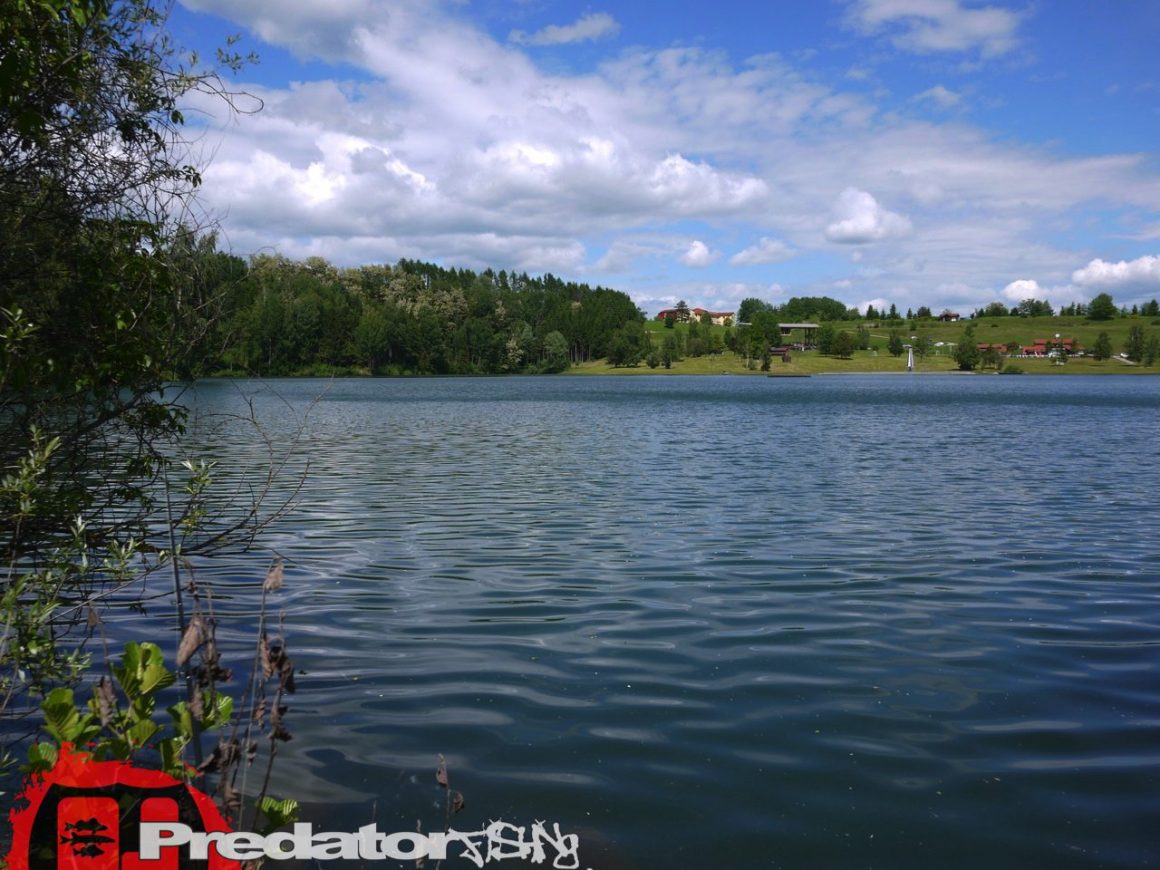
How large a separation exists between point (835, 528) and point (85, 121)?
1591 cm

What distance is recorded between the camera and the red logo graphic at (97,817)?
13.4ft

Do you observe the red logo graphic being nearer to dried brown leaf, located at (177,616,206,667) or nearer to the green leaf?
the green leaf

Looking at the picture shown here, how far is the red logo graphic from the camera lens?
4.09 metres

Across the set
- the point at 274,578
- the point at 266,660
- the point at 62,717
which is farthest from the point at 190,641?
the point at 62,717

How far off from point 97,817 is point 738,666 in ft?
25.2

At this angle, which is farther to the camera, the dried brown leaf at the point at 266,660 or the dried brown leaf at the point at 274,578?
the dried brown leaf at the point at 274,578

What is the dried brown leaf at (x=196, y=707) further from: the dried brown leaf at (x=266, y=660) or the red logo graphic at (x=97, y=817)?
the red logo graphic at (x=97, y=817)

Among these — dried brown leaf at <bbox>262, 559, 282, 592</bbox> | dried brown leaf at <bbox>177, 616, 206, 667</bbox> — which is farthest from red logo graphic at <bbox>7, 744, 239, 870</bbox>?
dried brown leaf at <bbox>262, 559, 282, 592</bbox>

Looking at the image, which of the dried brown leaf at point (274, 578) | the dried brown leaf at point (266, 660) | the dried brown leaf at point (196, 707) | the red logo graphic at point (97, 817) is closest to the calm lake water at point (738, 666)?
the red logo graphic at point (97, 817)

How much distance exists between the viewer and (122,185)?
28.6ft

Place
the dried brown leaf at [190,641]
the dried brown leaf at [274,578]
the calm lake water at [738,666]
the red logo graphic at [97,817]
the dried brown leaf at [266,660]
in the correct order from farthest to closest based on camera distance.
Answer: the calm lake water at [738,666]
the red logo graphic at [97,817]
the dried brown leaf at [274,578]
the dried brown leaf at [266,660]
the dried brown leaf at [190,641]

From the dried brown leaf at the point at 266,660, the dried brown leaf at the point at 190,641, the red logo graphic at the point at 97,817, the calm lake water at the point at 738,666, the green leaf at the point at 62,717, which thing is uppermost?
the dried brown leaf at the point at 190,641

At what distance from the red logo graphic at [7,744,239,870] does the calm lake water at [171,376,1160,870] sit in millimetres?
2816

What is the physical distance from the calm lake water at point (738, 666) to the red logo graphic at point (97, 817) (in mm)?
2816
